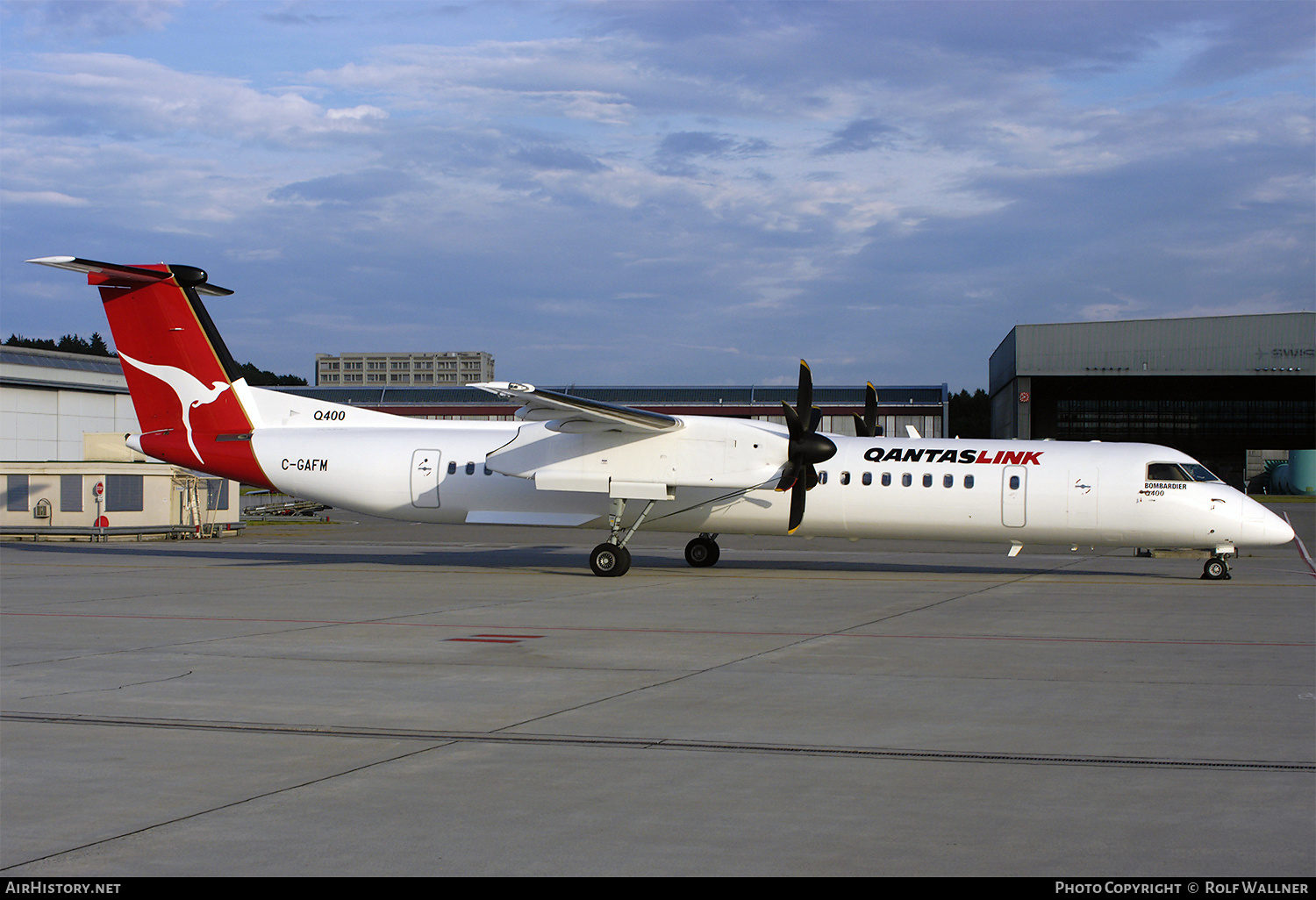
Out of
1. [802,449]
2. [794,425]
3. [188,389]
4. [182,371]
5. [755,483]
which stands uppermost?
[182,371]

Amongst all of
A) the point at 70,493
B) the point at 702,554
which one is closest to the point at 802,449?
the point at 702,554

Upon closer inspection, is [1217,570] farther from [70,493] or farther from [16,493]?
[16,493]

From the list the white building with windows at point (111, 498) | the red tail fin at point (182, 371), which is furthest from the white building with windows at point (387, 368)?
the red tail fin at point (182, 371)

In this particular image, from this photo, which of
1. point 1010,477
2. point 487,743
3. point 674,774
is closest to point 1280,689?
point 674,774

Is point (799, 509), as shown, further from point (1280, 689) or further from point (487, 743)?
point (487, 743)

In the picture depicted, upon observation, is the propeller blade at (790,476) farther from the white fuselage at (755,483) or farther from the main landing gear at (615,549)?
the main landing gear at (615,549)

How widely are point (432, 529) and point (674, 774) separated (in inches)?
1406

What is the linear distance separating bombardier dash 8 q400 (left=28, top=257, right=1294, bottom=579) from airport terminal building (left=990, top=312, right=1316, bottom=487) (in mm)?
53104

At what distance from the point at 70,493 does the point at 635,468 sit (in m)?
20.9

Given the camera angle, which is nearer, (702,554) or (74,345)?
(702,554)

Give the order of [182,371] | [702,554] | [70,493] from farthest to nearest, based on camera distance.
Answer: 1. [70,493]
2. [702,554]
3. [182,371]

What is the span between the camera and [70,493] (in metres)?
32.9

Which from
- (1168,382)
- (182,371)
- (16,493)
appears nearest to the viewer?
(182,371)

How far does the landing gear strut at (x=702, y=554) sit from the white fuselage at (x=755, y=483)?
1663 mm
